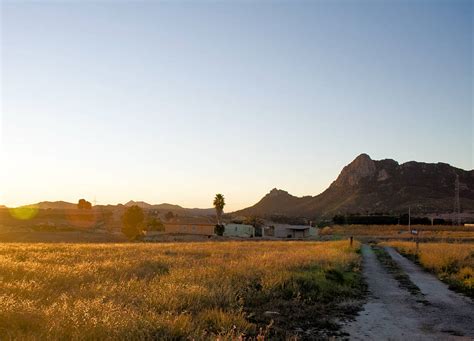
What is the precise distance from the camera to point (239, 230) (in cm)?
9906

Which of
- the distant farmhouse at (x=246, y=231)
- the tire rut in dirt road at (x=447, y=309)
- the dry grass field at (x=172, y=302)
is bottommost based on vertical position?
the distant farmhouse at (x=246, y=231)

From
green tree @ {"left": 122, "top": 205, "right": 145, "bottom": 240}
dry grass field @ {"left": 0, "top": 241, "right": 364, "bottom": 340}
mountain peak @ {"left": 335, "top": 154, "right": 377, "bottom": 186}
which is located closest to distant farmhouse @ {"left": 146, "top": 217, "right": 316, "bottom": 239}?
green tree @ {"left": 122, "top": 205, "right": 145, "bottom": 240}

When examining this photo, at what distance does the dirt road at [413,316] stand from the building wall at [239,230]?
262ft

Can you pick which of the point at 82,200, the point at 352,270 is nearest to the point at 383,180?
the point at 82,200

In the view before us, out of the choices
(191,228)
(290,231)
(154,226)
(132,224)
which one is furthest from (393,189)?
(132,224)

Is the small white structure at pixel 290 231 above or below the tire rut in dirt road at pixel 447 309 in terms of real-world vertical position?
below

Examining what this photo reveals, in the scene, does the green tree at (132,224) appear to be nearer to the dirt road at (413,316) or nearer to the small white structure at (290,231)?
the small white structure at (290,231)

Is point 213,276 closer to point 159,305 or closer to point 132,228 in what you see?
point 159,305

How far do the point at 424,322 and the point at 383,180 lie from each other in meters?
160

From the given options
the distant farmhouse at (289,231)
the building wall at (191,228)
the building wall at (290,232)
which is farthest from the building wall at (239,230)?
the building wall at (290,232)

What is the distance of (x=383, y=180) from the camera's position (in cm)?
16375

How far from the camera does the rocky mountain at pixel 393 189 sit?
14175 cm

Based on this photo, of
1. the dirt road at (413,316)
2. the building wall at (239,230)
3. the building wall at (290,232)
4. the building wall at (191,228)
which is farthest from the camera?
the building wall at (191,228)

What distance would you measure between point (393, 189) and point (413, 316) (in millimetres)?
151061
